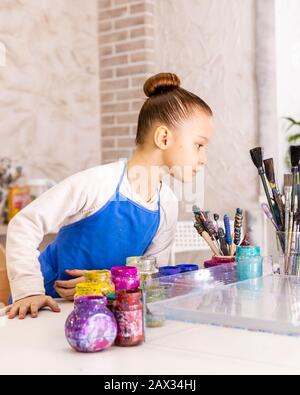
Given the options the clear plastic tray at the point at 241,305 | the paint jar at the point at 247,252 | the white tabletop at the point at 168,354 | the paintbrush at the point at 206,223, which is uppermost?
the paintbrush at the point at 206,223

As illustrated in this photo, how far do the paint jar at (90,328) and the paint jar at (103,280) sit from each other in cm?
15

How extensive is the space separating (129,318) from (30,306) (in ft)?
1.15

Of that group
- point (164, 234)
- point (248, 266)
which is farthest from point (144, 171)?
point (248, 266)

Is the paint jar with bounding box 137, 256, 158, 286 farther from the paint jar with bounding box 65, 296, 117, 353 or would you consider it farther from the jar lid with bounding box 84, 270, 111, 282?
the paint jar with bounding box 65, 296, 117, 353

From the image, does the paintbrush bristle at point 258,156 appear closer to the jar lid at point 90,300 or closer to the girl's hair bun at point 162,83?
the girl's hair bun at point 162,83

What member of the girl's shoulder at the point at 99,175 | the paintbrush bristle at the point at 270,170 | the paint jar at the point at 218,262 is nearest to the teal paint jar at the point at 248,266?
the paint jar at the point at 218,262

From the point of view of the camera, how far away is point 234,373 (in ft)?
2.96

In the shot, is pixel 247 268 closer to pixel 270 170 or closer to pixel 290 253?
pixel 290 253

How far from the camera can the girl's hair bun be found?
166cm

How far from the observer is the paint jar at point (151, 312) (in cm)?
109

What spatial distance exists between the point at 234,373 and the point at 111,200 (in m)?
0.79

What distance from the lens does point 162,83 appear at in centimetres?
166

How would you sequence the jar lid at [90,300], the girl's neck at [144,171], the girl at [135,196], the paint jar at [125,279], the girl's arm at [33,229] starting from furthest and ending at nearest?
the girl's neck at [144,171] < the girl at [135,196] < the girl's arm at [33,229] < the paint jar at [125,279] < the jar lid at [90,300]

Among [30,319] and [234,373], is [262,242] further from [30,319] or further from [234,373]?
[234,373]
